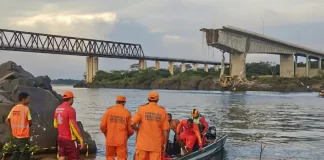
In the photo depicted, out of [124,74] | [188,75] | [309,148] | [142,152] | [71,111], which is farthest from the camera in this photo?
[124,74]

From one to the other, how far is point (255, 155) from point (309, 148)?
12.7 feet

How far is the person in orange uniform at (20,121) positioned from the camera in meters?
10.3

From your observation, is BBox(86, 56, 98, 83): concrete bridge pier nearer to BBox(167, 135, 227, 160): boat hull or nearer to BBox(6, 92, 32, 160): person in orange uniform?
BBox(167, 135, 227, 160): boat hull

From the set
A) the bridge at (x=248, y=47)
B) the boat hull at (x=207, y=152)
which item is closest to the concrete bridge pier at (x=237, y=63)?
the bridge at (x=248, y=47)

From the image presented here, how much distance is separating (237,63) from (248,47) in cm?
650

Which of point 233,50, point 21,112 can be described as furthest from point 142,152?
point 233,50

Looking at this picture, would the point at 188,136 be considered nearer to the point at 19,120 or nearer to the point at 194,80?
the point at 19,120

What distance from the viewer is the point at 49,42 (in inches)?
5699

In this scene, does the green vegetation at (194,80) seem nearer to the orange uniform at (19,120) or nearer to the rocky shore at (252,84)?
the rocky shore at (252,84)

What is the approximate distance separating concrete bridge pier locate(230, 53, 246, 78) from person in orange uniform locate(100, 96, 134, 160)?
4245 inches

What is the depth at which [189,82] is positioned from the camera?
5782 inches

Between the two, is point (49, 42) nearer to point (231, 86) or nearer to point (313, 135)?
point (231, 86)

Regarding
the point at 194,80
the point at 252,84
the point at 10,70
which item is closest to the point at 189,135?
the point at 10,70

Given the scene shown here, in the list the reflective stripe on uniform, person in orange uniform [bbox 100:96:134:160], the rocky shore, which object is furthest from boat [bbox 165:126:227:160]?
the rocky shore
